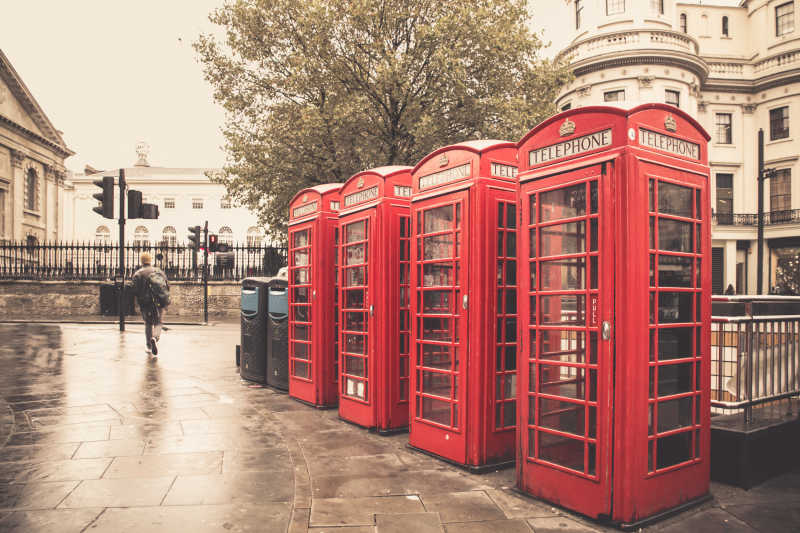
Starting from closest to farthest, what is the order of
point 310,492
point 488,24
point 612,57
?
point 310,492
point 488,24
point 612,57

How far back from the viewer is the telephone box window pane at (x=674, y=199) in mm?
3904

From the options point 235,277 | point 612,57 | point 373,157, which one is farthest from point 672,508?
point 612,57

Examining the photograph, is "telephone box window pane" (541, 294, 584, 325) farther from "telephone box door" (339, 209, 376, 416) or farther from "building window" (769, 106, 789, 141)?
"building window" (769, 106, 789, 141)

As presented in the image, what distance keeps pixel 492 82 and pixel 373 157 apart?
4.03m

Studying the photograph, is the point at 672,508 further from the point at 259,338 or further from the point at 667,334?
the point at 259,338

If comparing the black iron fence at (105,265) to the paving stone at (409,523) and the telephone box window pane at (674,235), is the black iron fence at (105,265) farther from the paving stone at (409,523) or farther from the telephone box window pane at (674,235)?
the telephone box window pane at (674,235)

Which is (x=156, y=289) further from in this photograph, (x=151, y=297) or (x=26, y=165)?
(x=26, y=165)

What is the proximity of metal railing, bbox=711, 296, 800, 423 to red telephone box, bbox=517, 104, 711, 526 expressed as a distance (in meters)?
0.89

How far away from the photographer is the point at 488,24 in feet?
52.1

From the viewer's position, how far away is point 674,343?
13.1 ft

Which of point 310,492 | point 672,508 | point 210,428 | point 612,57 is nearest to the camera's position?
point 672,508

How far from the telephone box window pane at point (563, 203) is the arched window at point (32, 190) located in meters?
49.5

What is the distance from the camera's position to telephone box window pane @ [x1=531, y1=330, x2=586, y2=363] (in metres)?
4.56

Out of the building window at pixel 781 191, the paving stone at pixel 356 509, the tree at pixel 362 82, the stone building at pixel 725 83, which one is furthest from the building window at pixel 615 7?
the paving stone at pixel 356 509
